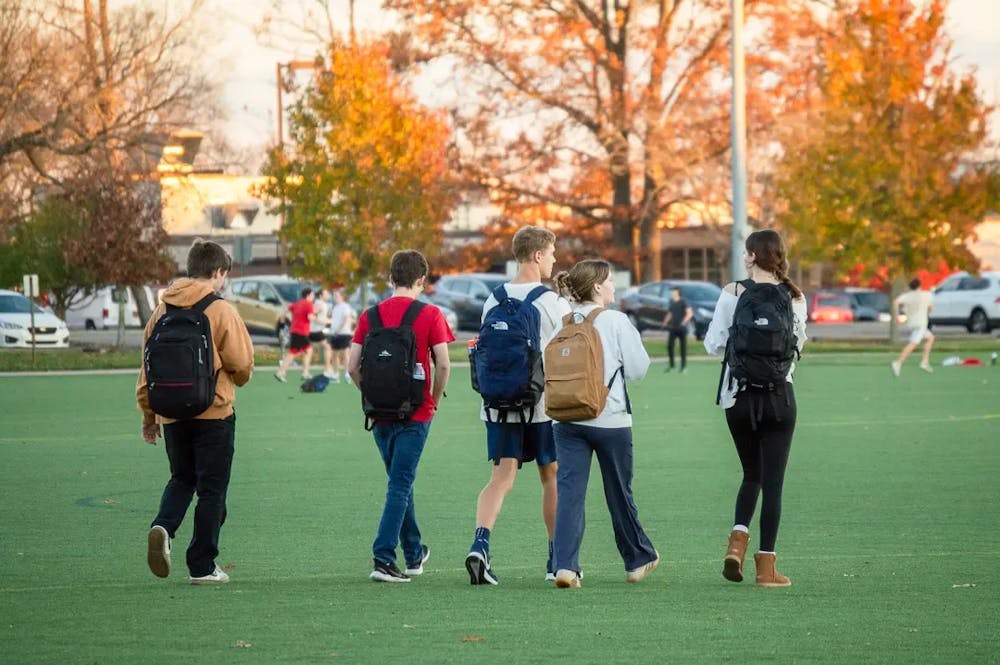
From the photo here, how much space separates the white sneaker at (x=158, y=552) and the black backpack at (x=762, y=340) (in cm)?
298

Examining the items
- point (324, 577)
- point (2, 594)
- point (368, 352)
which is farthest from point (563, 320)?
point (2, 594)

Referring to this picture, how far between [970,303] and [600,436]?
140 feet

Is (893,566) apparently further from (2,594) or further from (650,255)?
(650,255)

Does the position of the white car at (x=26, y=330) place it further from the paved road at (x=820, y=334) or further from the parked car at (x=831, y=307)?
the parked car at (x=831, y=307)

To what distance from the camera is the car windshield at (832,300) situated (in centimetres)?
6262

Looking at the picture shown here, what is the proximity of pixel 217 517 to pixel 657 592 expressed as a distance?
2305 mm

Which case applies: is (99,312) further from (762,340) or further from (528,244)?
(762,340)

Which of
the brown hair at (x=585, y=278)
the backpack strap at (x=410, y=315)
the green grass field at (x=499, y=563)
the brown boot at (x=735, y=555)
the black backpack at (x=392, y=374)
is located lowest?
the green grass field at (x=499, y=563)

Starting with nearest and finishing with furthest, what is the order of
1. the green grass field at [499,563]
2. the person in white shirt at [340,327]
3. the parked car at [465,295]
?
1. the green grass field at [499,563]
2. the person in white shirt at [340,327]
3. the parked car at [465,295]

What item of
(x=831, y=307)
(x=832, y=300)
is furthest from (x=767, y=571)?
(x=832, y=300)

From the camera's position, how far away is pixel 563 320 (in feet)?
29.1

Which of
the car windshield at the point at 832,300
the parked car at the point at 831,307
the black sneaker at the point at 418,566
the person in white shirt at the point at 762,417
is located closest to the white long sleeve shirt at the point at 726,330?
the person in white shirt at the point at 762,417

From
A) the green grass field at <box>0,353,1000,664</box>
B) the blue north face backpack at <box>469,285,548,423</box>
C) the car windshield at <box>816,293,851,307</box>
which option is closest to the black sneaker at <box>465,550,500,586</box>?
the green grass field at <box>0,353,1000,664</box>

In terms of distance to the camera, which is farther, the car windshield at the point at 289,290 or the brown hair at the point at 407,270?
the car windshield at the point at 289,290
